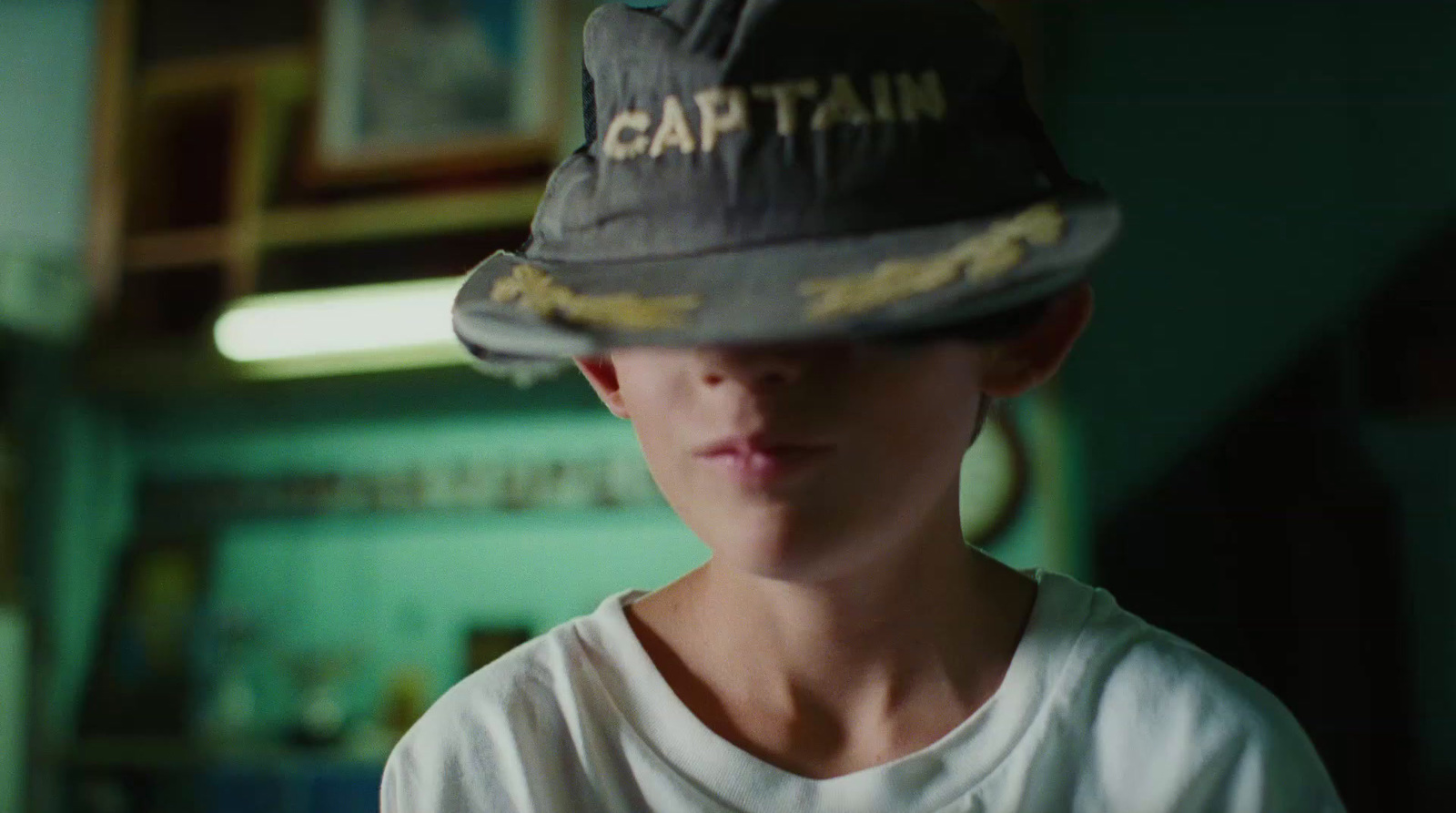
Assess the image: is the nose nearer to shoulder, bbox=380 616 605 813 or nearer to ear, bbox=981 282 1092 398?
ear, bbox=981 282 1092 398

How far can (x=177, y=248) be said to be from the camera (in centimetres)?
231

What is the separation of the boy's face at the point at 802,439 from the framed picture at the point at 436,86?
165 cm

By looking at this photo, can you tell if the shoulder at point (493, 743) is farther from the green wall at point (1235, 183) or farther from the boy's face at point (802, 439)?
the green wall at point (1235, 183)

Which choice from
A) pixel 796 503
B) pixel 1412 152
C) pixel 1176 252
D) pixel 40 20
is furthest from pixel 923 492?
pixel 40 20

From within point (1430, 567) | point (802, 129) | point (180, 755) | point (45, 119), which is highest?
point (45, 119)

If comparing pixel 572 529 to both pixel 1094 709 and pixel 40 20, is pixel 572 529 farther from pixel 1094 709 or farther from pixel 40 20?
pixel 1094 709

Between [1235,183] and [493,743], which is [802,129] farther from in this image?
[1235,183]

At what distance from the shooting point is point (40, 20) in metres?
2.44

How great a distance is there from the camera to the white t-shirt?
569 millimetres

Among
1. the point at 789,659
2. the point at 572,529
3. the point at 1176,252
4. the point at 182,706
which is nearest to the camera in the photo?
the point at 789,659

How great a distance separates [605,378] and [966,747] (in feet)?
0.76

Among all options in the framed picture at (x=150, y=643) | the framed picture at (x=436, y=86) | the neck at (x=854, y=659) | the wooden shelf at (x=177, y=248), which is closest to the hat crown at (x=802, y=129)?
the neck at (x=854, y=659)

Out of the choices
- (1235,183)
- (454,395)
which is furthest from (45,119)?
(1235,183)

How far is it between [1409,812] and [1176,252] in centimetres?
80
